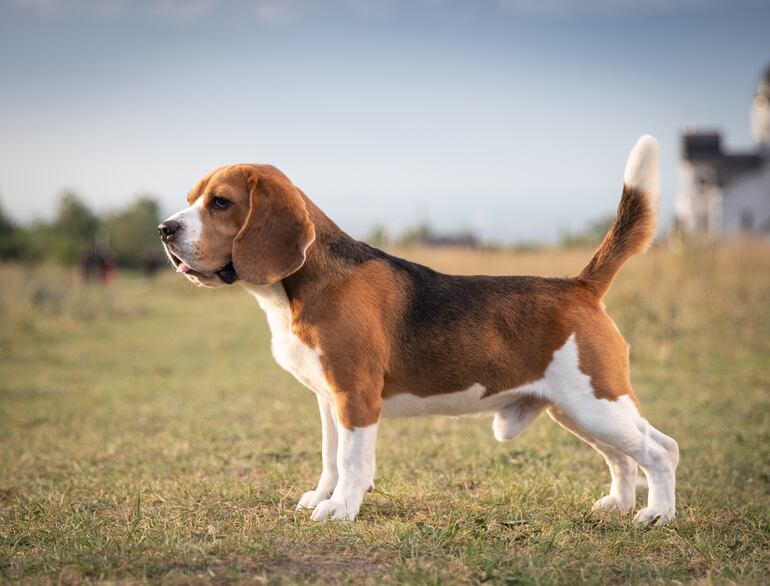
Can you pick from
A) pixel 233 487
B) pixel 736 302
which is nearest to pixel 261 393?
pixel 233 487

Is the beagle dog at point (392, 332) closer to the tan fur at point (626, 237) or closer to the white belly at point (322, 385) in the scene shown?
the white belly at point (322, 385)

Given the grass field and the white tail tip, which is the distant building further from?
the white tail tip

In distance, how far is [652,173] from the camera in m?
4.71

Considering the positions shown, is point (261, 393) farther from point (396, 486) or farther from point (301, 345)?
point (301, 345)

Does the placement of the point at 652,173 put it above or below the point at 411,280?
above

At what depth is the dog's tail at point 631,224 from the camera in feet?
15.4

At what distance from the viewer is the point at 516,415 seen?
4.62 m

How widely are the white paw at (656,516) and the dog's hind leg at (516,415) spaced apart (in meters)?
0.77

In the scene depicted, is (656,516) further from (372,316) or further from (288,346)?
(288,346)

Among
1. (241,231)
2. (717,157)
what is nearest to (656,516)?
(241,231)

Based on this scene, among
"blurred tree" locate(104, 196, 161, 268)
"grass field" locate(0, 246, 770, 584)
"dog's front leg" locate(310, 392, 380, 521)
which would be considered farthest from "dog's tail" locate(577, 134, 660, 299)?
"blurred tree" locate(104, 196, 161, 268)

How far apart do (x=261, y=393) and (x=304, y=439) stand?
Answer: 9.54ft

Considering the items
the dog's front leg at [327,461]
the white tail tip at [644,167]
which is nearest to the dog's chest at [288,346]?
the dog's front leg at [327,461]

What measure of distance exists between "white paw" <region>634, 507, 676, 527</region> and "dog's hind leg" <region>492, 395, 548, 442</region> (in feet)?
2.51
